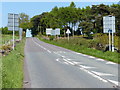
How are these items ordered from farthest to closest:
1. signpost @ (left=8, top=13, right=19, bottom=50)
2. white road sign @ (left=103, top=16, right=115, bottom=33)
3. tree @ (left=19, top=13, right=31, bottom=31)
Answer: tree @ (left=19, top=13, right=31, bottom=31) → signpost @ (left=8, top=13, right=19, bottom=50) → white road sign @ (left=103, top=16, right=115, bottom=33)

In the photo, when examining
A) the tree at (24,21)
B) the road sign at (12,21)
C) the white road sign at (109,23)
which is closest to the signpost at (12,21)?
the road sign at (12,21)

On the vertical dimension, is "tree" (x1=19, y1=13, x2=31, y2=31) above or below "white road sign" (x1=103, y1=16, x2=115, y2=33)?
above

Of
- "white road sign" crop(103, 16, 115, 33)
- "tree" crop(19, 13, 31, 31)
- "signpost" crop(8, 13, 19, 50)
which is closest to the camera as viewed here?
"white road sign" crop(103, 16, 115, 33)

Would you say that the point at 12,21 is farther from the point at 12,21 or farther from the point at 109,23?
the point at 109,23

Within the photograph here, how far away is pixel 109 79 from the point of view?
10.2 meters

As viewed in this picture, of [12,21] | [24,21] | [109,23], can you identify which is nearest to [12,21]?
[12,21]

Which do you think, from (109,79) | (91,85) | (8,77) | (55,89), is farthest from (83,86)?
(8,77)

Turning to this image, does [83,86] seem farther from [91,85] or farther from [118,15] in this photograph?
[118,15]

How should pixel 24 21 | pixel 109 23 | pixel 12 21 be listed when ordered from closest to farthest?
pixel 109 23, pixel 12 21, pixel 24 21

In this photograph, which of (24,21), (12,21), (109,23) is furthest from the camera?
(24,21)

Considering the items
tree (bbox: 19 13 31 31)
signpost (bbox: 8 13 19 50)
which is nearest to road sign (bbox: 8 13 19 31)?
signpost (bbox: 8 13 19 50)

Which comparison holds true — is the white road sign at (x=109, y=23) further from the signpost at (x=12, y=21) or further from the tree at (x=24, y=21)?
the tree at (x=24, y=21)

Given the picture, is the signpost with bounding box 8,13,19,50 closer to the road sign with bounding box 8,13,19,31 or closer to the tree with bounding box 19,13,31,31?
the road sign with bounding box 8,13,19,31

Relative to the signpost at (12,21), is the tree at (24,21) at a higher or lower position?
higher
